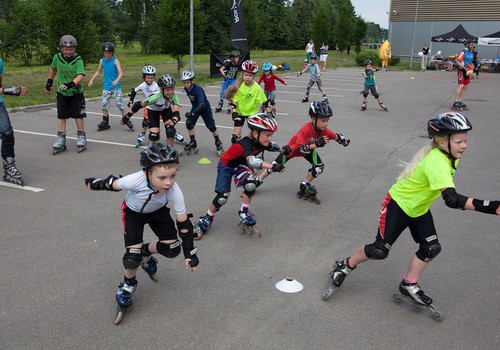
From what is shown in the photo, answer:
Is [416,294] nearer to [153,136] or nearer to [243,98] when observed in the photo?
[243,98]

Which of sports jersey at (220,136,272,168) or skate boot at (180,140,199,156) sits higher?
sports jersey at (220,136,272,168)

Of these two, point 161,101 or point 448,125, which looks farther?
point 161,101

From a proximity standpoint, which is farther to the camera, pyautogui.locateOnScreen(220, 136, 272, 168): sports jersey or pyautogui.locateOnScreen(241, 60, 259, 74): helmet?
pyautogui.locateOnScreen(241, 60, 259, 74): helmet

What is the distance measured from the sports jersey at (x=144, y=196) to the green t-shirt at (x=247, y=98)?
5.17 metres

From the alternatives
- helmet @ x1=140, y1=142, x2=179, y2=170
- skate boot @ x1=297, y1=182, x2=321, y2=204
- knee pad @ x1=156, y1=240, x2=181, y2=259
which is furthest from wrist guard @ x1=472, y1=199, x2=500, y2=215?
skate boot @ x1=297, y1=182, x2=321, y2=204

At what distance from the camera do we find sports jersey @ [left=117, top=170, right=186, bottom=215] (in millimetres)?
3688

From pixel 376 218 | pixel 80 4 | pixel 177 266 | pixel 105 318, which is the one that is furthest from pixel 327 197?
pixel 80 4

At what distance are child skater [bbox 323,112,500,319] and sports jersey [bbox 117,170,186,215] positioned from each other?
1658 millimetres

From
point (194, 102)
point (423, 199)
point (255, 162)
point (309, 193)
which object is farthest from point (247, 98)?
point (423, 199)

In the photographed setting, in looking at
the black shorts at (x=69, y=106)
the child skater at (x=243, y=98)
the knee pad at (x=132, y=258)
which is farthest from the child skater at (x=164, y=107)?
the knee pad at (x=132, y=258)

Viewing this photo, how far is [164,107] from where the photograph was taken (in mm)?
8586

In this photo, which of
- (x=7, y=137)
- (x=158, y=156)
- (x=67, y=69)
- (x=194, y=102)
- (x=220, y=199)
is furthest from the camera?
(x=194, y=102)

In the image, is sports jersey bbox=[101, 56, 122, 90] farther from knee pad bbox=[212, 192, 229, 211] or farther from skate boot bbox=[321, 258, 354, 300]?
skate boot bbox=[321, 258, 354, 300]

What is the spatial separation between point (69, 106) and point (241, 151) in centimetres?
522
